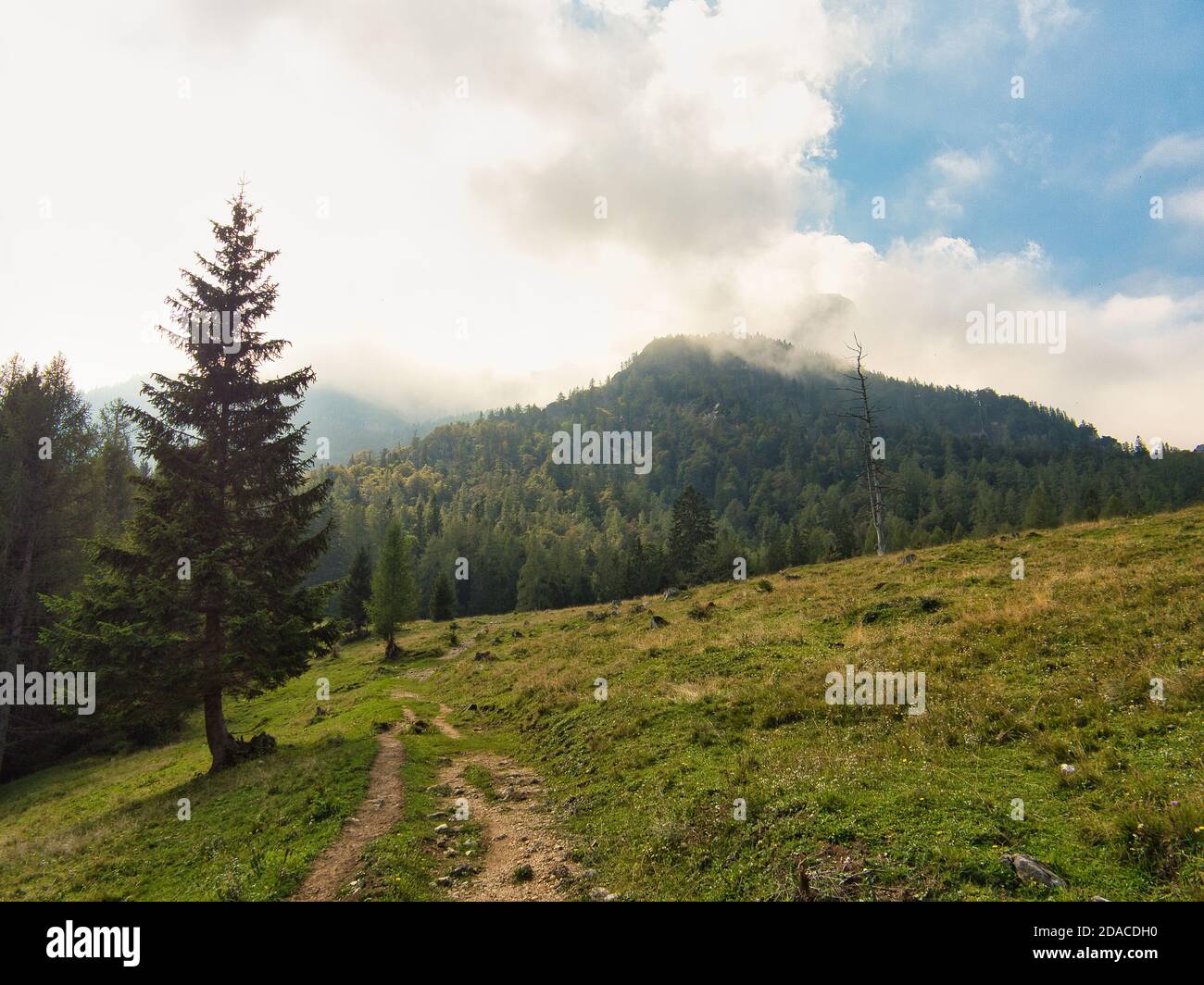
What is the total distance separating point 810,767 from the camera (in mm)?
11664

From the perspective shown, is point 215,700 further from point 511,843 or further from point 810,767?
point 810,767

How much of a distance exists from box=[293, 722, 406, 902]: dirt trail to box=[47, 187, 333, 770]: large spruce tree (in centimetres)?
728

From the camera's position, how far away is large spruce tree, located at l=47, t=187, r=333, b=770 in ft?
64.8

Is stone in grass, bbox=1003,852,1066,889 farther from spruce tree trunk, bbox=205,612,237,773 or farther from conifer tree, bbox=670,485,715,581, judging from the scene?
conifer tree, bbox=670,485,715,581

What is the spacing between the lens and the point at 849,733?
→ 43.0ft

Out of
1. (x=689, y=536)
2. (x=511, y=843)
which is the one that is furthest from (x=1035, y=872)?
(x=689, y=536)

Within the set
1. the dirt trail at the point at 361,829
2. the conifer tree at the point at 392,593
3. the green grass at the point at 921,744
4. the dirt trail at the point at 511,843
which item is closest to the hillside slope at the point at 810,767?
the green grass at the point at 921,744

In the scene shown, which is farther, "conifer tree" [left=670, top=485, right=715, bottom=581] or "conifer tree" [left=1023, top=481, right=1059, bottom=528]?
"conifer tree" [left=670, top=485, right=715, bottom=581]

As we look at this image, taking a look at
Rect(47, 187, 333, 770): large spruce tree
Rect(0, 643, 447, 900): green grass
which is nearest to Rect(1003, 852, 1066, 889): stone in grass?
Rect(0, 643, 447, 900): green grass

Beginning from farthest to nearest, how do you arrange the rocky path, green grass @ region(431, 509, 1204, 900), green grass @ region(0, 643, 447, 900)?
green grass @ region(0, 643, 447, 900)
the rocky path
green grass @ region(431, 509, 1204, 900)

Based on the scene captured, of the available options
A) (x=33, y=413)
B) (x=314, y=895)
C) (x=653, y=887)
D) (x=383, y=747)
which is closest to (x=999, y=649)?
(x=653, y=887)

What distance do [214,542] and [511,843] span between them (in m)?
17.1

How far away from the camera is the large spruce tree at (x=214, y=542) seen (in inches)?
778
